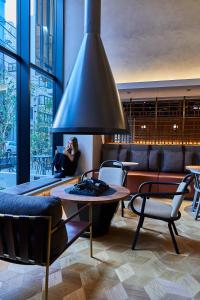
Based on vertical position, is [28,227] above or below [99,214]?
above

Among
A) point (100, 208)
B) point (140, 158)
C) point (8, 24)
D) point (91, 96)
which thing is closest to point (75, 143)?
point (140, 158)

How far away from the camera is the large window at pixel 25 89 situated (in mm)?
3779

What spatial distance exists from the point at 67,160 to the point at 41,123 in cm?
89

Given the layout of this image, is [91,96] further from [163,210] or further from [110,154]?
[110,154]

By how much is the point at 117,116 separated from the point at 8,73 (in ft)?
6.34

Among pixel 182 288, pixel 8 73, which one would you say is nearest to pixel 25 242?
pixel 182 288

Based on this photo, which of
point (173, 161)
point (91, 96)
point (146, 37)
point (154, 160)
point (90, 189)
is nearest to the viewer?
point (90, 189)

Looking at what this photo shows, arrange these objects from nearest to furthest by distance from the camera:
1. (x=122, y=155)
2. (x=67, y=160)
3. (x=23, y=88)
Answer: (x=23, y=88) < (x=67, y=160) < (x=122, y=155)

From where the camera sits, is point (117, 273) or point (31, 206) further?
point (117, 273)

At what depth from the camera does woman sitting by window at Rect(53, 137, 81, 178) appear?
5.00 meters

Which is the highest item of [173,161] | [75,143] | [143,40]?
[143,40]

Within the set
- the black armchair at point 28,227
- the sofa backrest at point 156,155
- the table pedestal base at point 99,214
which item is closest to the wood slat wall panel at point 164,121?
the sofa backrest at point 156,155

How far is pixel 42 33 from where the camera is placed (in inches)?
187

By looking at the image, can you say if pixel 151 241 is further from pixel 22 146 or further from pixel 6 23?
pixel 6 23
